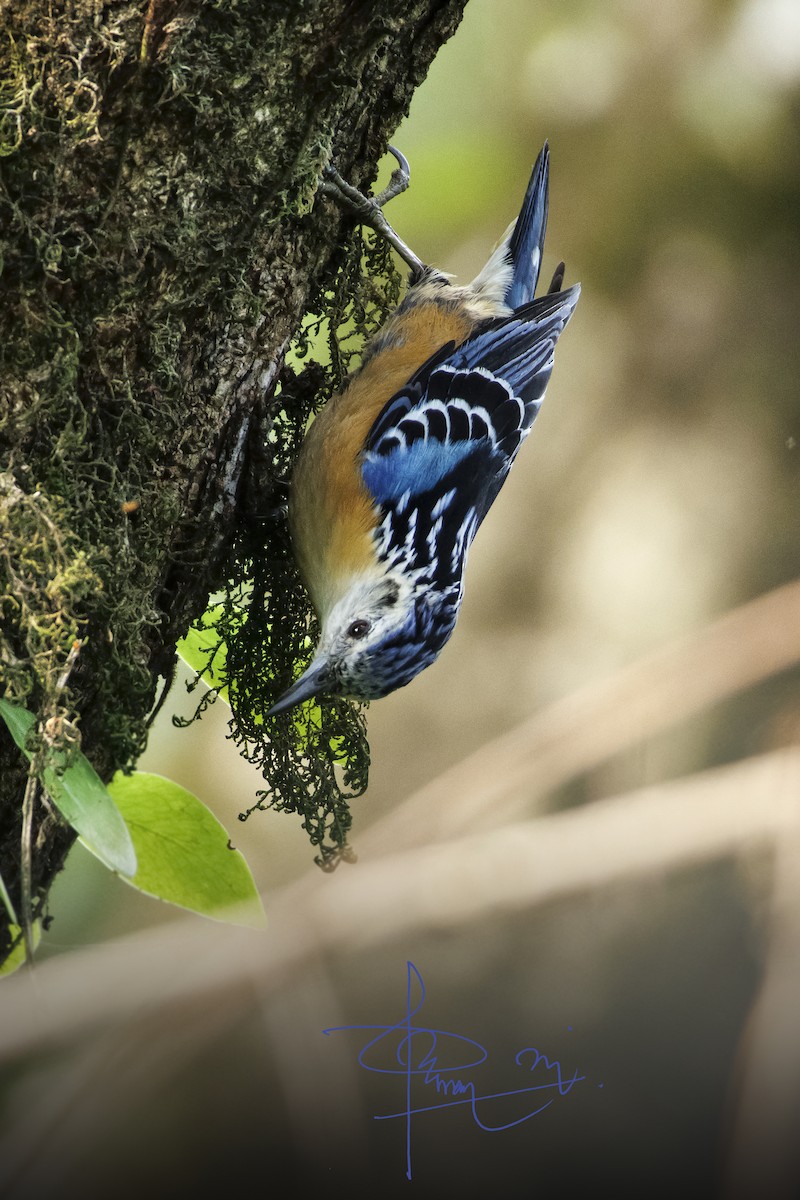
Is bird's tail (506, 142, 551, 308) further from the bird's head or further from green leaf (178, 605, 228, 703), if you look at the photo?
green leaf (178, 605, 228, 703)

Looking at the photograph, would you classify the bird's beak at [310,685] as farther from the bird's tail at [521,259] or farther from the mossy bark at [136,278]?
the bird's tail at [521,259]

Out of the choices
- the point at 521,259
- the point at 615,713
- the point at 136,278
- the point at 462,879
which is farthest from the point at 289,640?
the point at 615,713

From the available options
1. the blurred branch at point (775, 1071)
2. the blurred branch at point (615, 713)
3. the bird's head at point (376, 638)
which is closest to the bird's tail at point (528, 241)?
the bird's head at point (376, 638)

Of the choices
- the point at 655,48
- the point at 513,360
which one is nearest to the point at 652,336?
the point at 655,48

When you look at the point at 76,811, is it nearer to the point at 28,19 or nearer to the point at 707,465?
the point at 28,19

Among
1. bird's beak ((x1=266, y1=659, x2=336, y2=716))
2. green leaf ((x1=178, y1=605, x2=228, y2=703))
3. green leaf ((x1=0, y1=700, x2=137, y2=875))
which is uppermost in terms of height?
green leaf ((x1=178, y1=605, x2=228, y2=703))

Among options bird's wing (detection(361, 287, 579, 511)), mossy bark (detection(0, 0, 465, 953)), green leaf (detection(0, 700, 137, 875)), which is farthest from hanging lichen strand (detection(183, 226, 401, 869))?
green leaf (detection(0, 700, 137, 875))
